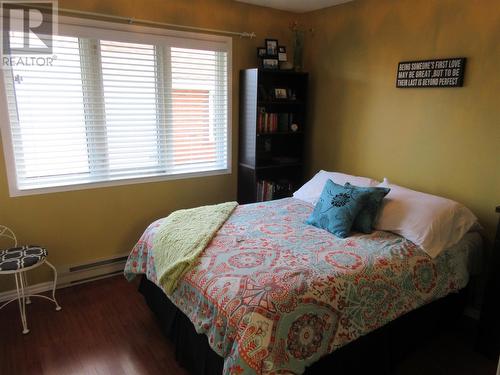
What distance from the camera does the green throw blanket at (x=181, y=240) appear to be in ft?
6.55

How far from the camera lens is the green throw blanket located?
6.55ft

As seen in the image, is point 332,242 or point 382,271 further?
point 332,242

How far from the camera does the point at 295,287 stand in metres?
1.69

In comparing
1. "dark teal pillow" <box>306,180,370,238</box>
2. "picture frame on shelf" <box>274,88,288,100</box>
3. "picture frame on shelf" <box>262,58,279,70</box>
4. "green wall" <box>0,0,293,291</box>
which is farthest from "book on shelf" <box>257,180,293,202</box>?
"picture frame on shelf" <box>262,58,279,70</box>

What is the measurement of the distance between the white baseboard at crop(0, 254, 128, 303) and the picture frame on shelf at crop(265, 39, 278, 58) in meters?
2.37

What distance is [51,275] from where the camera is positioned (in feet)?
Result: 9.52

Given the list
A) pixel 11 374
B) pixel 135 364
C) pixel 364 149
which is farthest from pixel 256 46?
pixel 11 374

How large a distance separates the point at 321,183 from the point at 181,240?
143 cm

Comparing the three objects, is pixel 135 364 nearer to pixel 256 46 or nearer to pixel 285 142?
pixel 285 142

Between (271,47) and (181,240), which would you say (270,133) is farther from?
(181,240)

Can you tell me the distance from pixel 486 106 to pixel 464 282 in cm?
119

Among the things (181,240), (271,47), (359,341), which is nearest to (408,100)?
(271,47)

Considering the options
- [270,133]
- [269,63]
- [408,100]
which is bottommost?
[270,133]

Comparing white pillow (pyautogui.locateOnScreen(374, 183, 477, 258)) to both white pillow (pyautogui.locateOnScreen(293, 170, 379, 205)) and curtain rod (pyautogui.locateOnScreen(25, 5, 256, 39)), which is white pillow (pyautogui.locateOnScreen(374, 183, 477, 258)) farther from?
curtain rod (pyautogui.locateOnScreen(25, 5, 256, 39))
